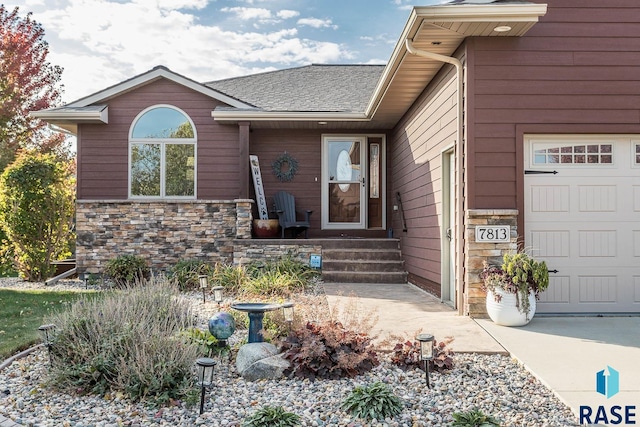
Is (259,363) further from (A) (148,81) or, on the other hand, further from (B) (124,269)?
(A) (148,81)

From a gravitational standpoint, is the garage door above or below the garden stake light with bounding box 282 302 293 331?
above

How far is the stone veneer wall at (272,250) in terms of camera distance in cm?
844

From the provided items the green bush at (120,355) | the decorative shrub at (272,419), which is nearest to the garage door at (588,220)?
the decorative shrub at (272,419)

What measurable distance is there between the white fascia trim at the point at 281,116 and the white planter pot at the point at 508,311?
15.2 feet

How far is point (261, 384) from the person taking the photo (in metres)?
3.36

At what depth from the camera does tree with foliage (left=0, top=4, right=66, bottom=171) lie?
50.4 feet

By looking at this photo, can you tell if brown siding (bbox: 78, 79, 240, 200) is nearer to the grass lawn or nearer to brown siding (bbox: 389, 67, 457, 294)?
the grass lawn

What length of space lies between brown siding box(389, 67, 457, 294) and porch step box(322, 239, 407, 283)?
21cm

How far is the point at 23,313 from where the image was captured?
5.89 metres

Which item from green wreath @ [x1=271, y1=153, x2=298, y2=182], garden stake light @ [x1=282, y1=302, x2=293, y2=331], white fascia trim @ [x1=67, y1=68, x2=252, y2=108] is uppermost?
white fascia trim @ [x1=67, y1=68, x2=252, y2=108]

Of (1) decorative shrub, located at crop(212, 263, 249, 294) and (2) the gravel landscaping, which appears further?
(1) decorative shrub, located at crop(212, 263, 249, 294)

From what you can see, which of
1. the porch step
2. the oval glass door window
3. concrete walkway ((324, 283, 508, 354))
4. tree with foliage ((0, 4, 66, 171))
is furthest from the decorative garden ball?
tree with foliage ((0, 4, 66, 171))

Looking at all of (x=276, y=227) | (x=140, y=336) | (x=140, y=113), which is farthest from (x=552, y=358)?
(x=140, y=113)

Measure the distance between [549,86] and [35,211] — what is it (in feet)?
25.4
